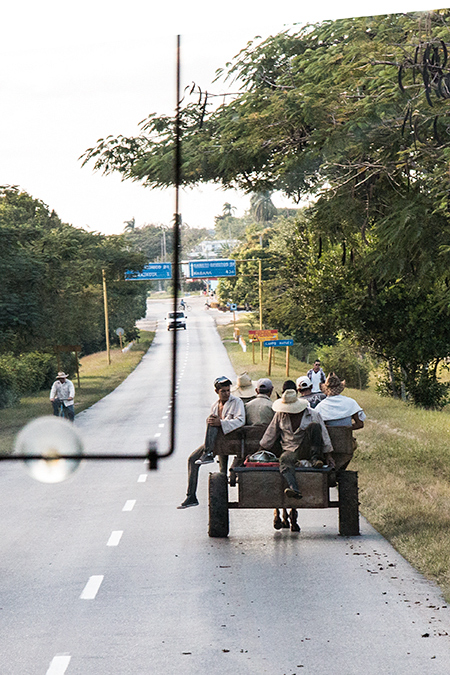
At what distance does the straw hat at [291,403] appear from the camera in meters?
9.66

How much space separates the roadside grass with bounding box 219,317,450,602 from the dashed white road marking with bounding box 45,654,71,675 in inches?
117

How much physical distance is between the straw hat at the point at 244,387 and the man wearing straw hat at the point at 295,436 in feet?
1.31

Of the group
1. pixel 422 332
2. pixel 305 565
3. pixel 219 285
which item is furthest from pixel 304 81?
pixel 422 332

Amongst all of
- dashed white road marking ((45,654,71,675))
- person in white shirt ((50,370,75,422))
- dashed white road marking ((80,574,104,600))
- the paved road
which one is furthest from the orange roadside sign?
dashed white road marking ((45,654,71,675))

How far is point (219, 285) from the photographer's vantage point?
7680 mm

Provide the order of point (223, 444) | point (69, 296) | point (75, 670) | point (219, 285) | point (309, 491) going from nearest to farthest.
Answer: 1. point (75, 670)
2. point (219, 285)
3. point (69, 296)
4. point (309, 491)
5. point (223, 444)

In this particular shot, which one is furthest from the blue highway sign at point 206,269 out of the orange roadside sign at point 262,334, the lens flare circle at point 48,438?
the lens flare circle at point 48,438

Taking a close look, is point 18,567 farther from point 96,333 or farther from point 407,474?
point 407,474

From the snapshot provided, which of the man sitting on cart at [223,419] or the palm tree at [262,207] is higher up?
the palm tree at [262,207]

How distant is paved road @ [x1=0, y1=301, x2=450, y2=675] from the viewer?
642 cm

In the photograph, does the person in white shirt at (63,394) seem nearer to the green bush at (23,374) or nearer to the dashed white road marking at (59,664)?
the green bush at (23,374)

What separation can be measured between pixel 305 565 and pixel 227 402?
200 centimetres

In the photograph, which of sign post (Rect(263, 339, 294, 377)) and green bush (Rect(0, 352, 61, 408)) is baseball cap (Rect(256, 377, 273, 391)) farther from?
green bush (Rect(0, 352, 61, 408))

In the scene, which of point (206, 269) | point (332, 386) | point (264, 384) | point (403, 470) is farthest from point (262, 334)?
point (403, 470)
